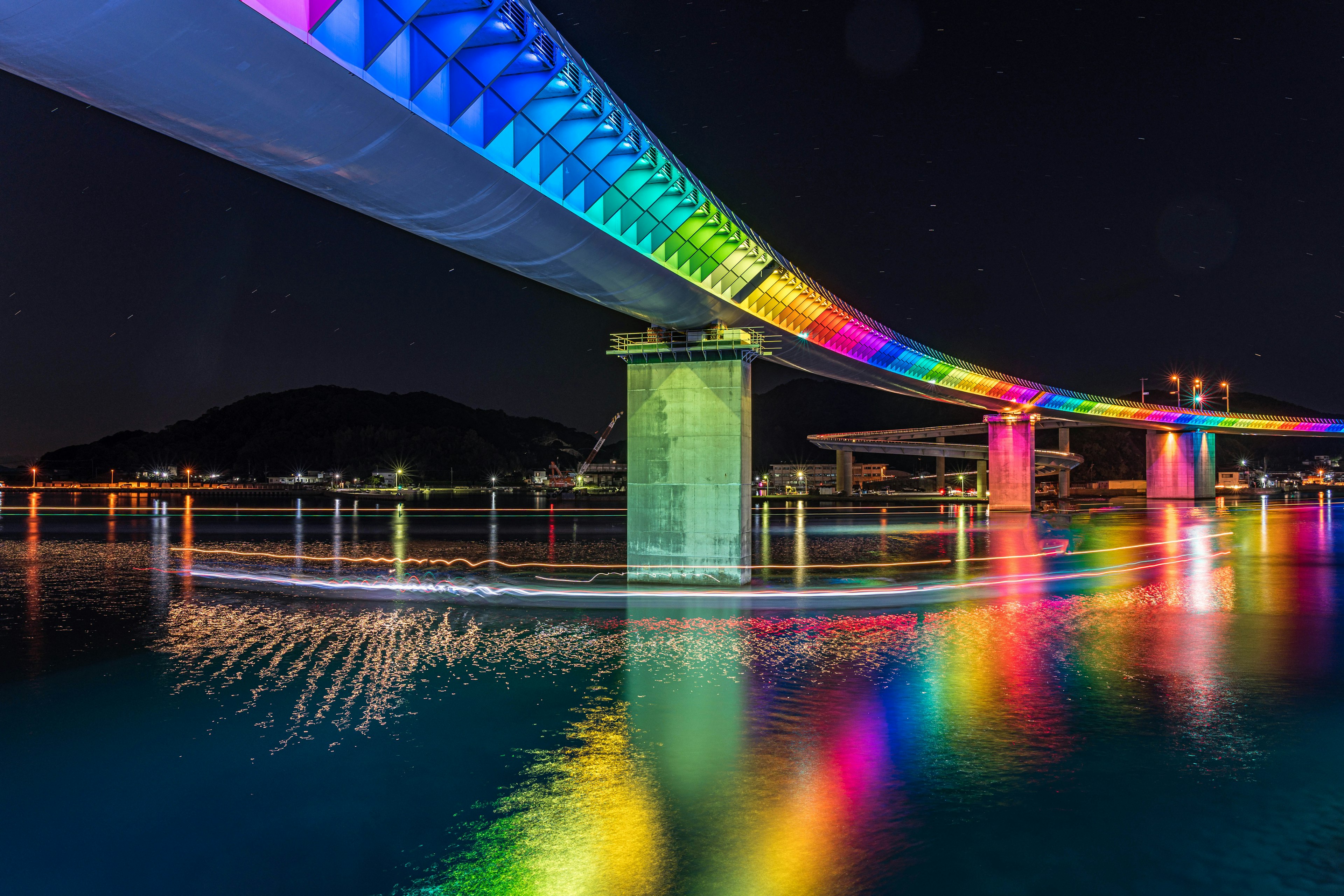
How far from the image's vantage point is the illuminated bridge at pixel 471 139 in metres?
11.5

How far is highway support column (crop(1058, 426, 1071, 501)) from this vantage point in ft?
440

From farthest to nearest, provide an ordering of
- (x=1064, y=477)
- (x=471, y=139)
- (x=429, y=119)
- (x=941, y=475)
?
(x=941, y=475) → (x=1064, y=477) → (x=471, y=139) → (x=429, y=119)

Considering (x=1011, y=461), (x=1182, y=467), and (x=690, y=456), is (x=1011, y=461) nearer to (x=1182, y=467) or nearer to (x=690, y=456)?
(x=1182, y=467)

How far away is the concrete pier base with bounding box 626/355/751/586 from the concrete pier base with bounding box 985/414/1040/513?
64.0 m

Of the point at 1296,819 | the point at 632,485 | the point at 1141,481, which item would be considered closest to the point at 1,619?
the point at 632,485

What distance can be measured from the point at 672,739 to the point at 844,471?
477 ft

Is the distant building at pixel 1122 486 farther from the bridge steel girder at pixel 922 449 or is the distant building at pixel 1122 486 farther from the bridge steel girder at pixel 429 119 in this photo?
the bridge steel girder at pixel 429 119

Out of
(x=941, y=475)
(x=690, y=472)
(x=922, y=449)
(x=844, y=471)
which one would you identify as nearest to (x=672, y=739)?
(x=690, y=472)

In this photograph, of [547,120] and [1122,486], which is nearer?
[547,120]

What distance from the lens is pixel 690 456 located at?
3005cm

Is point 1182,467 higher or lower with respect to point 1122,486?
higher

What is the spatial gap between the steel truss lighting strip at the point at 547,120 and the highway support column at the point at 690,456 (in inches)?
98.9

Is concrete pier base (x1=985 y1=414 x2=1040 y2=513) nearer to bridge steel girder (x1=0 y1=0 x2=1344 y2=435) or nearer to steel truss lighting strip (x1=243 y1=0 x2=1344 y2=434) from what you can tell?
steel truss lighting strip (x1=243 y1=0 x2=1344 y2=434)

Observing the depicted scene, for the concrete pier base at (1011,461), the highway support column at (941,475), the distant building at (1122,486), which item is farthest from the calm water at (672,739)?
the distant building at (1122,486)
